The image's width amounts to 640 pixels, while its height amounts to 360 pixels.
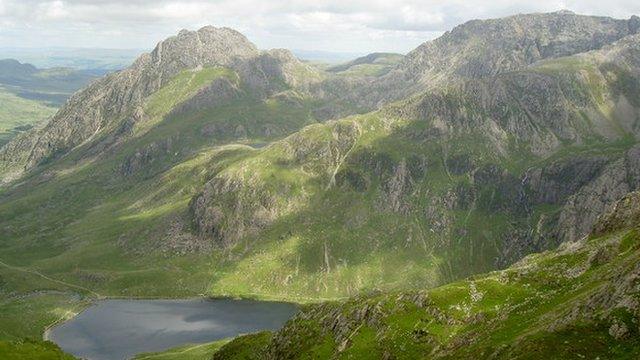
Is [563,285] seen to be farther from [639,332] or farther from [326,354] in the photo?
[326,354]

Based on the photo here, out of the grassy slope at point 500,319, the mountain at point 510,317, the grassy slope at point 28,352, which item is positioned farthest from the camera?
the grassy slope at point 28,352

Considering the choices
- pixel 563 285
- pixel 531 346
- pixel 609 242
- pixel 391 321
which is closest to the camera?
pixel 531 346

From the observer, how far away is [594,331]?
209ft

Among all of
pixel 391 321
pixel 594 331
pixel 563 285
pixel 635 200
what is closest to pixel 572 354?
pixel 594 331

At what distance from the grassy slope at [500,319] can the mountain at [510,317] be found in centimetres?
17

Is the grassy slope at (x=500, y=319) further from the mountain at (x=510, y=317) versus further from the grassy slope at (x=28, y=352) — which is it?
the grassy slope at (x=28, y=352)

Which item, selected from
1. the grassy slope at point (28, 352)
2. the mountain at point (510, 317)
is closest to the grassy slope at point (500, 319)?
the mountain at point (510, 317)

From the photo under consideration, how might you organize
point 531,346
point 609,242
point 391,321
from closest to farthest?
point 531,346
point 609,242
point 391,321

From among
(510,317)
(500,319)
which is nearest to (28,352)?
(500,319)

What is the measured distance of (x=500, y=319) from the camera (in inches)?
3425

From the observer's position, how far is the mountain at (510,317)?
63.9 metres

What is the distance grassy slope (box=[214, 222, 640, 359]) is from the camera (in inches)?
2520

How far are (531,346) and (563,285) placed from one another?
31486mm

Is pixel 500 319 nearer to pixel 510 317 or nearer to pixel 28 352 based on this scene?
pixel 510 317
